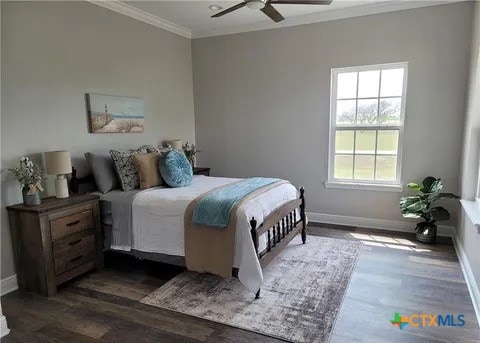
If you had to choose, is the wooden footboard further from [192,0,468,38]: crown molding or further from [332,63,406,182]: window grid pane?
[192,0,468,38]: crown molding

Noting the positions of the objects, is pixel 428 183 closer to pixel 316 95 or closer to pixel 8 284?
pixel 316 95

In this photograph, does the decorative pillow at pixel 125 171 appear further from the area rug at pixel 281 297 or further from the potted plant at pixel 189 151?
the potted plant at pixel 189 151

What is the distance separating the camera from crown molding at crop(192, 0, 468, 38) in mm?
3795

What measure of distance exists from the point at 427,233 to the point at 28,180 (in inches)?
164

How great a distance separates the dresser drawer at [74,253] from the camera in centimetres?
279

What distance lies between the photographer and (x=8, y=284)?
2834 millimetres

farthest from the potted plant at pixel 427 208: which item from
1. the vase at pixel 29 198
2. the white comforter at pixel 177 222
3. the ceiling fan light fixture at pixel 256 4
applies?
the vase at pixel 29 198

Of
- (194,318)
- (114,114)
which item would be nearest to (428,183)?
(194,318)

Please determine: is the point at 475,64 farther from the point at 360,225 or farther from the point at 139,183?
the point at 139,183

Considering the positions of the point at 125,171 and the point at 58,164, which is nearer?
the point at 58,164

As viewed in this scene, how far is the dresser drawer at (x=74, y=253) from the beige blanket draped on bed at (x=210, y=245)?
3.38 feet

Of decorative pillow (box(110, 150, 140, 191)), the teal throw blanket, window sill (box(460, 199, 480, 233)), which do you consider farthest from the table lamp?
window sill (box(460, 199, 480, 233))

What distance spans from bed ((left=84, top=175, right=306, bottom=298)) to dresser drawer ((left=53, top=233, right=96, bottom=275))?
0.21m

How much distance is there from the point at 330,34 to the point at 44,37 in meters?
3.36
